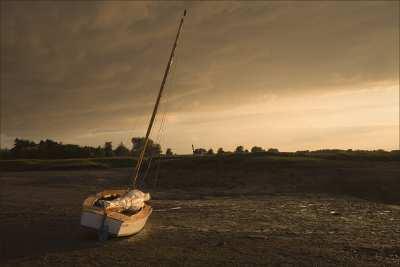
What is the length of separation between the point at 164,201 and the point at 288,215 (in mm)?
10655

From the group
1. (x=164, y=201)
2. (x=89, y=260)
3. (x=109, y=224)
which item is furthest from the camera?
(x=164, y=201)

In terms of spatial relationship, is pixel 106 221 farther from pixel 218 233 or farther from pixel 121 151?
pixel 121 151

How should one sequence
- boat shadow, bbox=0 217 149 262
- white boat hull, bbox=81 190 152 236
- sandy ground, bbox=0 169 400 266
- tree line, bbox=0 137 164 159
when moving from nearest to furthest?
1. sandy ground, bbox=0 169 400 266
2. boat shadow, bbox=0 217 149 262
3. white boat hull, bbox=81 190 152 236
4. tree line, bbox=0 137 164 159

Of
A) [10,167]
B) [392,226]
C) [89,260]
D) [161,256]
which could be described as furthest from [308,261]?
[10,167]

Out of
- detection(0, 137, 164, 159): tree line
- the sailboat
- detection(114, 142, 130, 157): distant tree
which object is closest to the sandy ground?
the sailboat

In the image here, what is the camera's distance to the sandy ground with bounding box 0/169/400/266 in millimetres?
18625

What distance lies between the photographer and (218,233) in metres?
23.5

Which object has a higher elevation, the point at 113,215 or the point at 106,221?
the point at 113,215

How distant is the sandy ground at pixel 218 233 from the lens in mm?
18625

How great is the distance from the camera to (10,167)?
237 feet

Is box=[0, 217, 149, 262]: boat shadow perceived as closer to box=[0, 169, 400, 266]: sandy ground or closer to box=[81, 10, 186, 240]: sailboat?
box=[0, 169, 400, 266]: sandy ground

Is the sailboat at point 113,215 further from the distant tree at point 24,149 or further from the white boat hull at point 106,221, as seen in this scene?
the distant tree at point 24,149

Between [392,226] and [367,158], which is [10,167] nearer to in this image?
[367,158]

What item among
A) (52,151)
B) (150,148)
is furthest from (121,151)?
(150,148)
